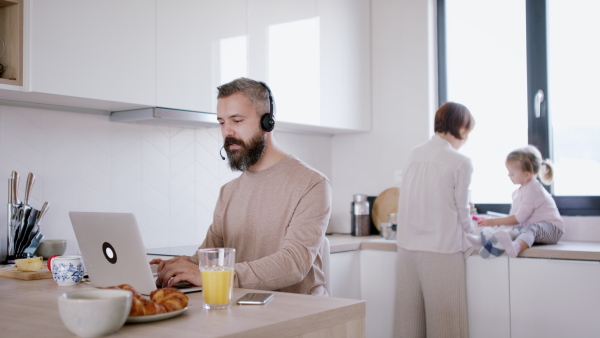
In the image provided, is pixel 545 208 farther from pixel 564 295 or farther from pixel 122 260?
pixel 122 260

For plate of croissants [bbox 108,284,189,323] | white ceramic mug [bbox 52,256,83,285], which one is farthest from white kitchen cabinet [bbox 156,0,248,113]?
plate of croissants [bbox 108,284,189,323]

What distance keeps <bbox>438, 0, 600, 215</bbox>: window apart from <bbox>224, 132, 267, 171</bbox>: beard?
2.02 meters

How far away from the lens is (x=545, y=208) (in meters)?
3.10

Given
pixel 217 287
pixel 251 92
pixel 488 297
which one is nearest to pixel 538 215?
pixel 488 297

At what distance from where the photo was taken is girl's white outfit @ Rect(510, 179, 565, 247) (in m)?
3.01

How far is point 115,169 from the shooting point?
114 inches

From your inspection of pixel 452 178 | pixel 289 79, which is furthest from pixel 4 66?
pixel 452 178

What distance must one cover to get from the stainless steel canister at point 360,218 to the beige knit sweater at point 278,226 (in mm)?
1750

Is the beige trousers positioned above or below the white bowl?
below

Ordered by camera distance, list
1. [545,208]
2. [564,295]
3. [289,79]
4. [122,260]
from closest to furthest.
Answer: [122,260] → [564,295] → [545,208] → [289,79]

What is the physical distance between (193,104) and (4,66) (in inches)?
31.3

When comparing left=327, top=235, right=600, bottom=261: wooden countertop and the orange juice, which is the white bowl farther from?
left=327, top=235, right=600, bottom=261: wooden countertop

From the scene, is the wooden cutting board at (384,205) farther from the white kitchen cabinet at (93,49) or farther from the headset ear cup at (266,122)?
the headset ear cup at (266,122)

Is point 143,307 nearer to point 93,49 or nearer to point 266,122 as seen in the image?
point 266,122
